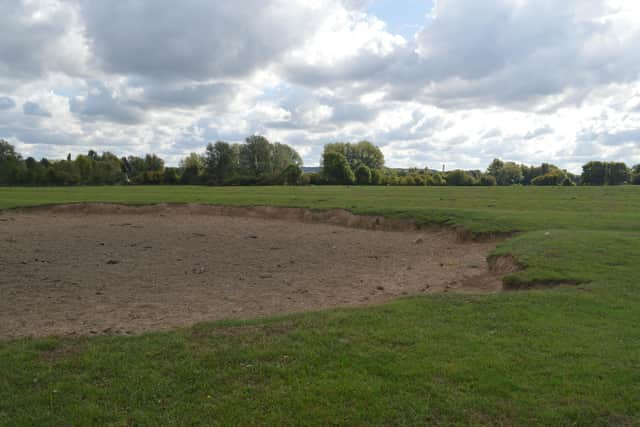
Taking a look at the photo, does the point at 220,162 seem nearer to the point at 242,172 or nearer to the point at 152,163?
the point at 242,172

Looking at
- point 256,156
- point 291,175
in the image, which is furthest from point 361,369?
point 256,156

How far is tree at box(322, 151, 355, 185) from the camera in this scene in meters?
108

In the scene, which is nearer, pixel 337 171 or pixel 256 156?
pixel 337 171

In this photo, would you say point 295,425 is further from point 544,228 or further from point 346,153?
point 346,153

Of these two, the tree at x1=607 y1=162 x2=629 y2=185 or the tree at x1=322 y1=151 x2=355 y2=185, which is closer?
the tree at x1=322 y1=151 x2=355 y2=185

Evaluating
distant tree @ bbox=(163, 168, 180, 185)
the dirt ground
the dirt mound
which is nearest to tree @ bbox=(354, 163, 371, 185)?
distant tree @ bbox=(163, 168, 180, 185)

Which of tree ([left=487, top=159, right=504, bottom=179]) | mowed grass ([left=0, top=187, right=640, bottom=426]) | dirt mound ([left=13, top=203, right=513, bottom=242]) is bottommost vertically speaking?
mowed grass ([left=0, top=187, right=640, bottom=426])

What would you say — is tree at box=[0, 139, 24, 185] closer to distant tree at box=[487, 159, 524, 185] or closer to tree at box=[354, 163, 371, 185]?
tree at box=[354, 163, 371, 185]

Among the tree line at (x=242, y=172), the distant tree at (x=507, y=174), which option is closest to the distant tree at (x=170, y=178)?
the tree line at (x=242, y=172)

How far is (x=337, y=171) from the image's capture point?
110 m

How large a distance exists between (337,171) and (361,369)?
104 meters

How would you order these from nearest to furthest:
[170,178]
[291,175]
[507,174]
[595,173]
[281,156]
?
1. [291,175]
2. [170,178]
3. [595,173]
4. [281,156]
5. [507,174]

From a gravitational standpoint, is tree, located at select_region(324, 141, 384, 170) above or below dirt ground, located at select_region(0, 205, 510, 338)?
above

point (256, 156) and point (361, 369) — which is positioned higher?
point (256, 156)
